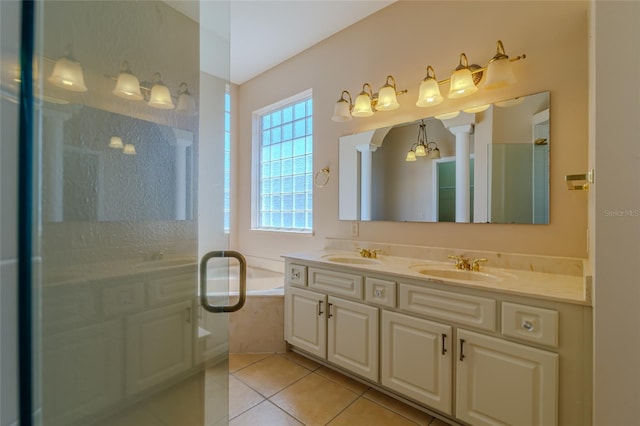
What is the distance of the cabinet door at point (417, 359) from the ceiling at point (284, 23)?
2.23 metres

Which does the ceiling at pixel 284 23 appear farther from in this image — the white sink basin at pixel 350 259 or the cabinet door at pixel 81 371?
the cabinet door at pixel 81 371

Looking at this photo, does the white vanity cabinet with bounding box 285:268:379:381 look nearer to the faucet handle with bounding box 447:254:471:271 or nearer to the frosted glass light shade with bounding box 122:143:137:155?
the faucet handle with bounding box 447:254:471:271

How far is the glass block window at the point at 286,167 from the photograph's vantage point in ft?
10.2

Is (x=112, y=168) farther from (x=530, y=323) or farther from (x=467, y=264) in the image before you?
(x=467, y=264)

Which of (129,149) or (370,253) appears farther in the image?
(370,253)

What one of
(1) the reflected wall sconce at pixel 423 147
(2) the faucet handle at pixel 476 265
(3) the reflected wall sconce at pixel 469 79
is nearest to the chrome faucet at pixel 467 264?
(2) the faucet handle at pixel 476 265

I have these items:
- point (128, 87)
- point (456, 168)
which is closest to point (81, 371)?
point (128, 87)

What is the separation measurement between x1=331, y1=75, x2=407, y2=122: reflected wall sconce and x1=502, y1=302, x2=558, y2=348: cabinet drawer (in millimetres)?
1550

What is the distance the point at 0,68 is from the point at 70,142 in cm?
20

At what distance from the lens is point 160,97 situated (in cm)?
80

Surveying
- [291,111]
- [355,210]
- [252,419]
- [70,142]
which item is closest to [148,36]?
[70,142]

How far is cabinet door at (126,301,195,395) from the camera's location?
0.71 metres

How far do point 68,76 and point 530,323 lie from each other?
69.3 inches

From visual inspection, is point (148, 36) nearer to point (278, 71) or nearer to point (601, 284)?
point (601, 284)
